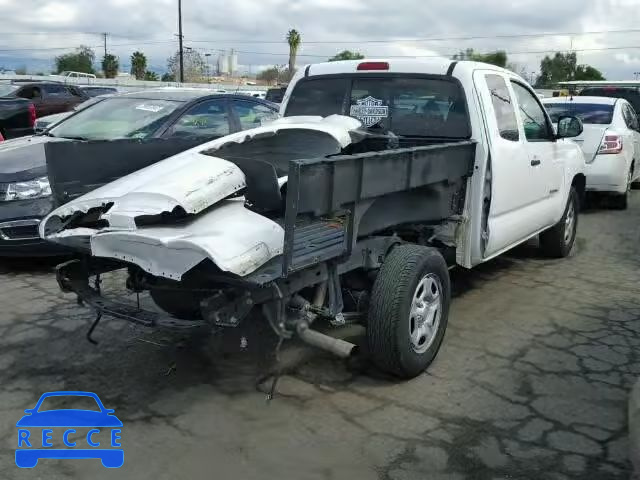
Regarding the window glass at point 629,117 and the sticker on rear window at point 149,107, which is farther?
the window glass at point 629,117

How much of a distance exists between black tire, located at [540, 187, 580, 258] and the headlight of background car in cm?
520

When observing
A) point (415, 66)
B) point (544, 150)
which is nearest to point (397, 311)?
point (415, 66)

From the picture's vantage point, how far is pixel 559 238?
723 centimetres

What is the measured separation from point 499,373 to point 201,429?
2.00 metres

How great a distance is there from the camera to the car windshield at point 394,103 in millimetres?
5148

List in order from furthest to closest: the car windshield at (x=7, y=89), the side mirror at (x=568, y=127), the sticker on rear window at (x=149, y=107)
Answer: the car windshield at (x=7, y=89)
the sticker on rear window at (x=149, y=107)
the side mirror at (x=568, y=127)

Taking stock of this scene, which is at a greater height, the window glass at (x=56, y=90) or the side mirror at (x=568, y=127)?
the side mirror at (x=568, y=127)

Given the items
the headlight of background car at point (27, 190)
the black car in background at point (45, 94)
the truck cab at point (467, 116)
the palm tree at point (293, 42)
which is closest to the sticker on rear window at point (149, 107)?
the headlight of background car at point (27, 190)

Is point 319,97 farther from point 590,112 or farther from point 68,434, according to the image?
point 590,112

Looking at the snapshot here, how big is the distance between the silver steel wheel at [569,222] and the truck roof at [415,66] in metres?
2.30

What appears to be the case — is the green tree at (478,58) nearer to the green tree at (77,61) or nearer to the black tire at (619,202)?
the black tire at (619,202)

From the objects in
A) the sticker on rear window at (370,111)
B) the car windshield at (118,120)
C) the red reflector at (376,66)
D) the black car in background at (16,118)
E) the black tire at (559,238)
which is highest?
the red reflector at (376,66)

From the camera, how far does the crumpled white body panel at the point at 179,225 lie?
3234 millimetres

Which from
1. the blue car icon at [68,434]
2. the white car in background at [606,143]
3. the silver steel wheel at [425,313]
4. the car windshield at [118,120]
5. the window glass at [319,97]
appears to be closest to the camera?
the blue car icon at [68,434]
